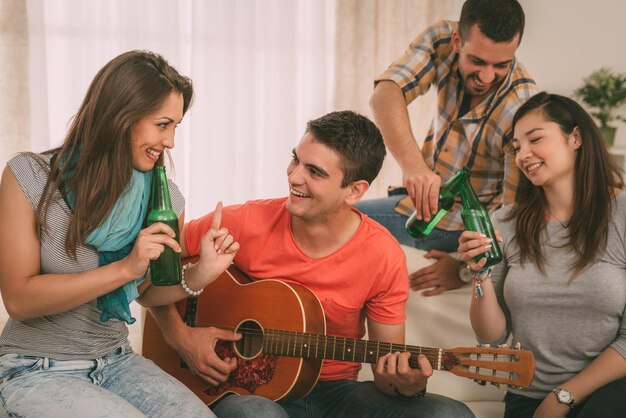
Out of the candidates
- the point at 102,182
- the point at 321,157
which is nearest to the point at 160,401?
the point at 102,182

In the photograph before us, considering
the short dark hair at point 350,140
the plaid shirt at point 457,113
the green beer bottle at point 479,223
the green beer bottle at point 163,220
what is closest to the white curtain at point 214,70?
the plaid shirt at point 457,113

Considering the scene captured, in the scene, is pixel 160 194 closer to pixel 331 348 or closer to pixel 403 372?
pixel 331 348

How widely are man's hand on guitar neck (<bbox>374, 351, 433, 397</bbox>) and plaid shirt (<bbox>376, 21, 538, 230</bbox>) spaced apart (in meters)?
0.90

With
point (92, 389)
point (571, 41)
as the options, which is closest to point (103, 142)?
point (92, 389)

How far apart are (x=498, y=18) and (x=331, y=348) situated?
1167 millimetres

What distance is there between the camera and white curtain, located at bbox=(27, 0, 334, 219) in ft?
13.1

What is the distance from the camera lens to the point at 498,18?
85.0 inches

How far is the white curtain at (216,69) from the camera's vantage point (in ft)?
13.1

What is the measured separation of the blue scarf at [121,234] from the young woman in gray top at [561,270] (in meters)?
0.80

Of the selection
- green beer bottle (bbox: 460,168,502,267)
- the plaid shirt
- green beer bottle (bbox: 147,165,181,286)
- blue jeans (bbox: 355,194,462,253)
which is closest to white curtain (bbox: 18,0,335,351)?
blue jeans (bbox: 355,194,462,253)

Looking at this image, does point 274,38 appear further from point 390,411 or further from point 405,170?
point 390,411

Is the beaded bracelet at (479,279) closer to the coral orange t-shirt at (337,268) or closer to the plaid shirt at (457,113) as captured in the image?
the coral orange t-shirt at (337,268)

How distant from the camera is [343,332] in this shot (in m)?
1.95

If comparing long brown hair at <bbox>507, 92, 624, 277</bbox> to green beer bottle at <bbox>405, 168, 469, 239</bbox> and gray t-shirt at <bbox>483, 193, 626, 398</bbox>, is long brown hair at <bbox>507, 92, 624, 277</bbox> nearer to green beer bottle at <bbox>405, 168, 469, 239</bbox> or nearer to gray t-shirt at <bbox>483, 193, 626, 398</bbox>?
gray t-shirt at <bbox>483, 193, 626, 398</bbox>
